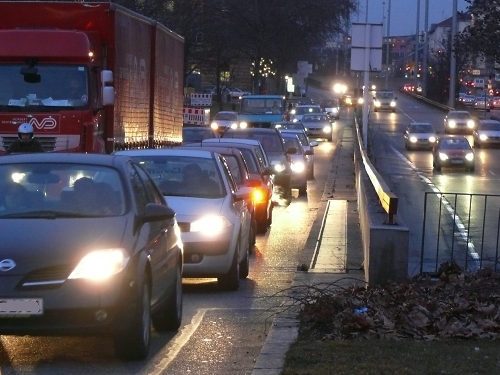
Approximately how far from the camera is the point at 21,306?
7230mm

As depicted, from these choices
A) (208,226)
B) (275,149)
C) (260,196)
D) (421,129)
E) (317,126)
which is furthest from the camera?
(317,126)

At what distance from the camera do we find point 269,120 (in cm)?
4622

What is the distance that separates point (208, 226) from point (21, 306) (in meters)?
4.68

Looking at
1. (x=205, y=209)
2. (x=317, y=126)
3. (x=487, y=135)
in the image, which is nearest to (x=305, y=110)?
(x=317, y=126)

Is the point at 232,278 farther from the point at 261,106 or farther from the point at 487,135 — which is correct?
the point at 487,135

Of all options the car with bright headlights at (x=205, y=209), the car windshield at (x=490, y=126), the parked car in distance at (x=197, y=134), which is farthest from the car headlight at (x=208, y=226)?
the car windshield at (x=490, y=126)

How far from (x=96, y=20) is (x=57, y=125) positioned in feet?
7.23

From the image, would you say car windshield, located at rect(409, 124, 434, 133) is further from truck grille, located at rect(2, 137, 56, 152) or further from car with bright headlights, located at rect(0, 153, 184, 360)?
car with bright headlights, located at rect(0, 153, 184, 360)

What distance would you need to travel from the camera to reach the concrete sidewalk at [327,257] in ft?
26.5

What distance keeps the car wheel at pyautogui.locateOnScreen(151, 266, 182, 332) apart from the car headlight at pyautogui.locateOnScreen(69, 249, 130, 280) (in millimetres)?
1607

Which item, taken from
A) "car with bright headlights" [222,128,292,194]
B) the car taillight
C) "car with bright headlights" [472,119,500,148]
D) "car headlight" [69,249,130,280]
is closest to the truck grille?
the car taillight

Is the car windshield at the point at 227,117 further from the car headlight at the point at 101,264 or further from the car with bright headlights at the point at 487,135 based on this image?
the car headlight at the point at 101,264

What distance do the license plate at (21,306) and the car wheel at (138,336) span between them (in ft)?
2.07

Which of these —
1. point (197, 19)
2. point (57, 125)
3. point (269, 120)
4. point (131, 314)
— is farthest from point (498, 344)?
point (197, 19)
